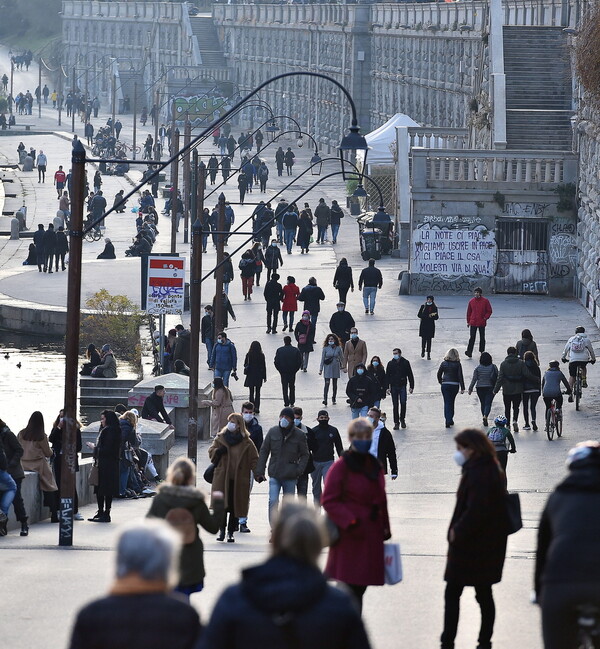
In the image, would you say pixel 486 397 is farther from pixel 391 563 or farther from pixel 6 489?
pixel 391 563

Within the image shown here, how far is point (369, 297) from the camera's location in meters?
34.5

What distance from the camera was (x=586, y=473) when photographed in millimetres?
7613

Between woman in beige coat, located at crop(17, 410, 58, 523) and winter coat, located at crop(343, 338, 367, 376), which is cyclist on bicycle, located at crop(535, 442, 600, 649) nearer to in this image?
woman in beige coat, located at crop(17, 410, 58, 523)

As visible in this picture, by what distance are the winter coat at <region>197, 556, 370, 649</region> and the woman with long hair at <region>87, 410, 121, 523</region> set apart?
10137mm

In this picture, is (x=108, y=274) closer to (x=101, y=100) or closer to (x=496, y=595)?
(x=496, y=595)

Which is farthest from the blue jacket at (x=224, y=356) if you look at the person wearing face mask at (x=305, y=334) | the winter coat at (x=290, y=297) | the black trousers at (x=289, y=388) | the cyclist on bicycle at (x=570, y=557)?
the cyclist on bicycle at (x=570, y=557)

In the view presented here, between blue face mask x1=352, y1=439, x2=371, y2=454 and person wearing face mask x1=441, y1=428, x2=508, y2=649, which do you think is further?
blue face mask x1=352, y1=439, x2=371, y2=454

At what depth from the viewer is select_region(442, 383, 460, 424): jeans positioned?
23.0 metres

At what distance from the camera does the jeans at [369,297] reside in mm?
34156

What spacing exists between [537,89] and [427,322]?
1620cm

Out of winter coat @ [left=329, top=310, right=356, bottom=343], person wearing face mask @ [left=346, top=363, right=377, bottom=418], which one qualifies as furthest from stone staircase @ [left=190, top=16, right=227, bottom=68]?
person wearing face mask @ [left=346, top=363, right=377, bottom=418]

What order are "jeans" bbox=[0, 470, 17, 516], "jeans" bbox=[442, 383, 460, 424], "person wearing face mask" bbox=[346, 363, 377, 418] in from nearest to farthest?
"jeans" bbox=[0, 470, 17, 516] → "person wearing face mask" bbox=[346, 363, 377, 418] → "jeans" bbox=[442, 383, 460, 424]

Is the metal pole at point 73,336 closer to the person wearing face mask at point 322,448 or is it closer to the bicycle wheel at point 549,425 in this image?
the person wearing face mask at point 322,448

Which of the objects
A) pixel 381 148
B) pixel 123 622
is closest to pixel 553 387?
pixel 123 622
